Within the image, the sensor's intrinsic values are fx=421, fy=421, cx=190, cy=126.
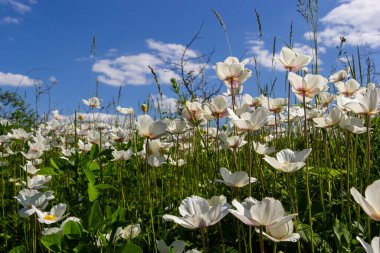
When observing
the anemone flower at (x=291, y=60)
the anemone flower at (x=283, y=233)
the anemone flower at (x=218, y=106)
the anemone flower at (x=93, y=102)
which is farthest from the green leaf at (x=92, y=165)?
the anemone flower at (x=93, y=102)

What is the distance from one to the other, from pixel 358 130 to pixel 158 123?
33.7 inches

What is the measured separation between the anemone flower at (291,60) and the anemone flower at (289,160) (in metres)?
0.73

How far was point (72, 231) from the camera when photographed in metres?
1.37

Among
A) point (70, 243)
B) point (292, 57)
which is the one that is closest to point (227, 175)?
point (70, 243)

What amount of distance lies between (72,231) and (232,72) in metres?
1.22

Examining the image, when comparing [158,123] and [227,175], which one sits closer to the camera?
[227,175]

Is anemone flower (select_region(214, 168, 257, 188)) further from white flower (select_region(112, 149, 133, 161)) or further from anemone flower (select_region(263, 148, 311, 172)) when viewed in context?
white flower (select_region(112, 149, 133, 161))

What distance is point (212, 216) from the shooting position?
1146mm

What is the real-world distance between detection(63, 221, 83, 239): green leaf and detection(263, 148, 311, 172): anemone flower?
0.65m

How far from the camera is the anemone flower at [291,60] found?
2146 mm

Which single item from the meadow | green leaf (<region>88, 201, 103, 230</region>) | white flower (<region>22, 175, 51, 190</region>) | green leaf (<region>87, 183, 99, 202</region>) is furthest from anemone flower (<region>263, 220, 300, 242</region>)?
white flower (<region>22, 175, 51, 190</region>)

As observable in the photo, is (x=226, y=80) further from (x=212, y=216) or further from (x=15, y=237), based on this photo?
(x=15, y=237)

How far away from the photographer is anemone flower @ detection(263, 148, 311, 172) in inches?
52.4

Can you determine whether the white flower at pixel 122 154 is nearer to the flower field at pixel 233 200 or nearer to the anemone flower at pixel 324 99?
the flower field at pixel 233 200
